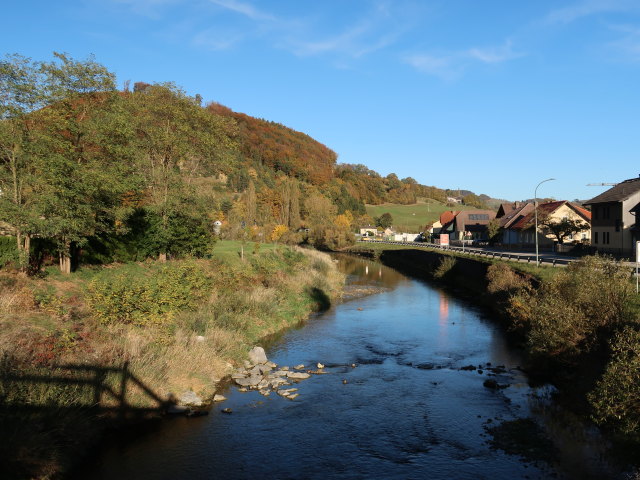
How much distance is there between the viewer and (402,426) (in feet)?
49.9

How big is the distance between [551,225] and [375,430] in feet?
178

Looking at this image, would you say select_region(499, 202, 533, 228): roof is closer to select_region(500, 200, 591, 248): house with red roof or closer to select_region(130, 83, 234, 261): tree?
select_region(500, 200, 591, 248): house with red roof

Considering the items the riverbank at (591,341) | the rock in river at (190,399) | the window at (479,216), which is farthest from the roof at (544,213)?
the rock in river at (190,399)

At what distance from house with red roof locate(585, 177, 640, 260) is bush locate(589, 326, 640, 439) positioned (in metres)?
38.9

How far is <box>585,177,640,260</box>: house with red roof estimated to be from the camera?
49688 millimetres

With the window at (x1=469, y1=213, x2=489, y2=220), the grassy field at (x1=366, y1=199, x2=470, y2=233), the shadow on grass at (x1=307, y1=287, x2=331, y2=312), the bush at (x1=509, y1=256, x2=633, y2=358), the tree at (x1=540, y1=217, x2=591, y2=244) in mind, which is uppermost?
the grassy field at (x1=366, y1=199, x2=470, y2=233)

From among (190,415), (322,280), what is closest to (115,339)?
(190,415)

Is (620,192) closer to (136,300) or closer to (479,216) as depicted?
(136,300)

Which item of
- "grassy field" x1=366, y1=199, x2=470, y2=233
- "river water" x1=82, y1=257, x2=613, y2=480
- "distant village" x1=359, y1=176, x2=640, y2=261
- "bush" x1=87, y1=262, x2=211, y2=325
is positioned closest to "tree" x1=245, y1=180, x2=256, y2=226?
"distant village" x1=359, y1=176, x2=640, y2=261

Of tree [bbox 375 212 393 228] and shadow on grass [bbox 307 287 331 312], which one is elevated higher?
tree [bbox 375 212 393 228]

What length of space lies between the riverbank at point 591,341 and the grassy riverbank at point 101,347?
41.8 ft

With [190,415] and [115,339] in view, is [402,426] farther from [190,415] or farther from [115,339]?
[115,339]

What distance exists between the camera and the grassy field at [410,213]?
508 ft

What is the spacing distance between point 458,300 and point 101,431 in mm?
32370
